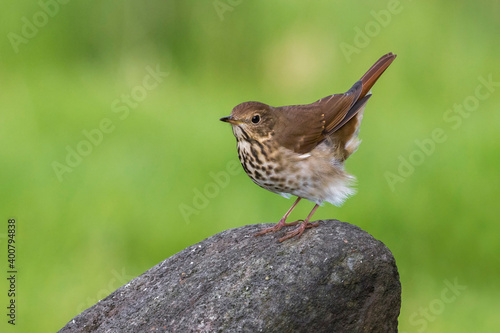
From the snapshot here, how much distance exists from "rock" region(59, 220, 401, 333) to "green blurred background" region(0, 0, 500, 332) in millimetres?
1787

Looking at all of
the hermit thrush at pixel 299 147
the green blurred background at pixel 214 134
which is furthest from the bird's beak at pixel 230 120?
the green blurred background at pixel 214 134

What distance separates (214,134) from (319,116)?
3.13 meters

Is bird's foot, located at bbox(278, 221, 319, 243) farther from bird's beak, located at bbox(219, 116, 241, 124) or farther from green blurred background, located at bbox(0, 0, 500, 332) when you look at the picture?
green blurred background, located at bbox(0, 0, 500, 332)

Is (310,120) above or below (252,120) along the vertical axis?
below

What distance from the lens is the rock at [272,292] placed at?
5977mm

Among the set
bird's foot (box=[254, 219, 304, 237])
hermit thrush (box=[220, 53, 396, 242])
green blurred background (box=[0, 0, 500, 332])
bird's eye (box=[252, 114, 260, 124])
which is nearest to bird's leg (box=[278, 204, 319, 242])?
hermit thrush (box=[220, 53, 396, 242])

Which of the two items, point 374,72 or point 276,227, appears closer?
point 276,227

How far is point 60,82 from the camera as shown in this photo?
11.5 m

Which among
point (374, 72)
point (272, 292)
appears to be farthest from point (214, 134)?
point (272, 292)

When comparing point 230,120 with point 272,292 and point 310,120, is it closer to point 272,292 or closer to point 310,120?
point 310,120

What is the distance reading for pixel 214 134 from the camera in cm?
993

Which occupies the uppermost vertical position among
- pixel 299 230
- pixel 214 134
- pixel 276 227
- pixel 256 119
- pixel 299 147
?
pixel 214 134

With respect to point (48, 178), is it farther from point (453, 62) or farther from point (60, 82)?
point (453, 62)

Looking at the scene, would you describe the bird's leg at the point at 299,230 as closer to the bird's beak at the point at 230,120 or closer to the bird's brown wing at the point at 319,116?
the bird's brown wing at the point at 319,116
